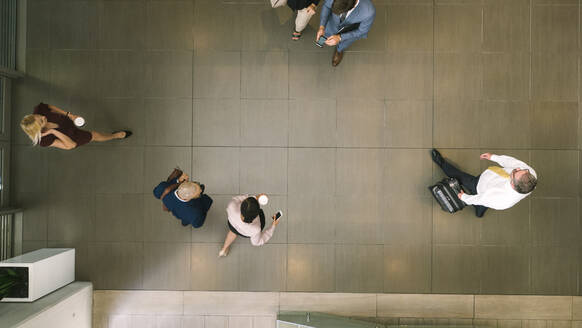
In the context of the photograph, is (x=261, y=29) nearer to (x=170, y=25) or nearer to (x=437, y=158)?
(x=170, y=25)

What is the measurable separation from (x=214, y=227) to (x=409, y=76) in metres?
3.49

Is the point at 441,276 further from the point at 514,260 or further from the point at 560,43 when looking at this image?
the point at 560,43

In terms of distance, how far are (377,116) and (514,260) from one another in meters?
2.79

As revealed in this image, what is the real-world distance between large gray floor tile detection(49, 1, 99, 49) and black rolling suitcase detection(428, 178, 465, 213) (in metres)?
5.19

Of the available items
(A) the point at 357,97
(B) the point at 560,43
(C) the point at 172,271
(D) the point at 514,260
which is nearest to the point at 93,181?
(C) the point at 172,271

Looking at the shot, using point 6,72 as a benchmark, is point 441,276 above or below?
below

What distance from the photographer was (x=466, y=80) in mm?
4277

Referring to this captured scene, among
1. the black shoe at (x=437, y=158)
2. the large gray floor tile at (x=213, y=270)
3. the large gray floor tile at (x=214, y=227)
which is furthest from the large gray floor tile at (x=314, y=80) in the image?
the large gray floor tile at (x=213, y=270)

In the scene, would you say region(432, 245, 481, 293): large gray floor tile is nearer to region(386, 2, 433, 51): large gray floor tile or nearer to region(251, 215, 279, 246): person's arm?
region(251, 215, 279, 246): person's arm

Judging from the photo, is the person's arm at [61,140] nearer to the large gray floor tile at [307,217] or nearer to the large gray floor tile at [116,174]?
the large gray floor tile at [116,174]

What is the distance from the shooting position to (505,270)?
4.26m

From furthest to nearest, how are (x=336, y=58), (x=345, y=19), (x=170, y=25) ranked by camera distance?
1. (x=170, y=25)
2. (x=336, y=58)
3. (x=345, y=19)

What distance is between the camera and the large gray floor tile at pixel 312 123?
14.1 feet

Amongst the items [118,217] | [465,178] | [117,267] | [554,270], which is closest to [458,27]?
[465,178]
